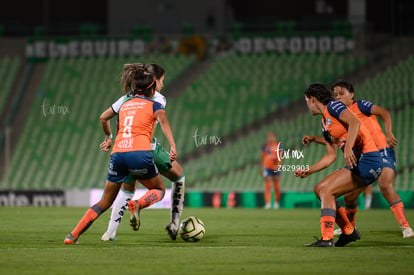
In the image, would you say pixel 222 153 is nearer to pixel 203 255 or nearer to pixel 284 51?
pixel 284 51

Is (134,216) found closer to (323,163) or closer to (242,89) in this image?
(323,163)

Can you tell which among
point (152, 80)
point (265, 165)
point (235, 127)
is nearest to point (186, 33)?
point (235, 127)

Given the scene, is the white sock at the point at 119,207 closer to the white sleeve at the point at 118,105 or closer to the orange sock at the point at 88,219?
the orange sock at the point at 88,219

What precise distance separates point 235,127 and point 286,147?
175 inches

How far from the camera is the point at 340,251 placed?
9.31 m

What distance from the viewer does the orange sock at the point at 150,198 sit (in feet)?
32.6

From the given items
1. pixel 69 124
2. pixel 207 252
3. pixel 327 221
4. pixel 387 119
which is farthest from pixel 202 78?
pixel 207 252

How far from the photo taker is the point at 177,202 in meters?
11.4

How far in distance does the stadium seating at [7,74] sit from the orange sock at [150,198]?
22701mm

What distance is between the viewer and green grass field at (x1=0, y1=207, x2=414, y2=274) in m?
7.71

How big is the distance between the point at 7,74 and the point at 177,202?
2393 cm

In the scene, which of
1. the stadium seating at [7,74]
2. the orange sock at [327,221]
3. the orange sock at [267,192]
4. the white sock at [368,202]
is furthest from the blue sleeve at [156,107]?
the stadium seating at [7,74]

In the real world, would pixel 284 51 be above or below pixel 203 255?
above

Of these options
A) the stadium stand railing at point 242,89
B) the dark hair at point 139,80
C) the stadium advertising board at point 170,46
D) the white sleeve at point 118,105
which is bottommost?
the white sleeve at point 118,105
